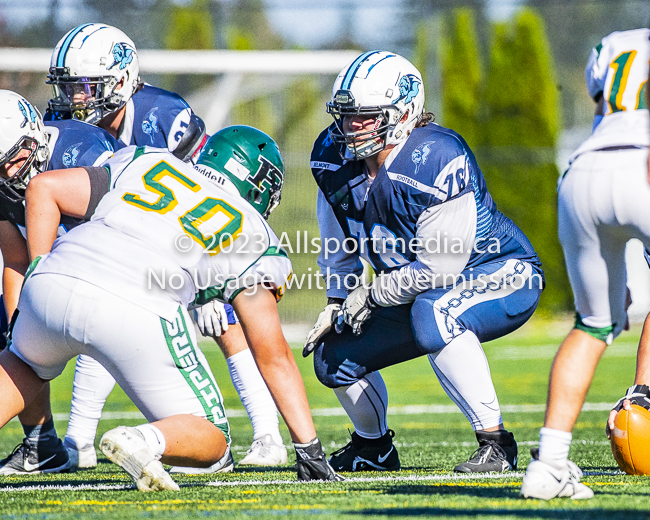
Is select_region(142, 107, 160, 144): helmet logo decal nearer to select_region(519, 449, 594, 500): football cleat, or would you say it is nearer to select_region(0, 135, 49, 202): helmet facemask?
select_region(0, 135, 49, 202): helmet facemask

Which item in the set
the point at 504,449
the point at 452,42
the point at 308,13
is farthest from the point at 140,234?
the point at 452,42

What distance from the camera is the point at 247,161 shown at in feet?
10.6

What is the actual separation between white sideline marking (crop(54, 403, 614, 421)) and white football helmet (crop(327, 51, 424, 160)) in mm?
2803

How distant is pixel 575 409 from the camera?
2.73m

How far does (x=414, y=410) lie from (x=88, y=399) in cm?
275

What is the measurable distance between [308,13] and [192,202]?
12.3 m

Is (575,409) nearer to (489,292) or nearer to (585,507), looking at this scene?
(585,507)

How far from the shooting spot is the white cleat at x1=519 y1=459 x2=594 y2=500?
267cm

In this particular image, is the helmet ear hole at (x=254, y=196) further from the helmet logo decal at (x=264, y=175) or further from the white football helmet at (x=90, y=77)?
the white football helmet at (x=90, y=77)

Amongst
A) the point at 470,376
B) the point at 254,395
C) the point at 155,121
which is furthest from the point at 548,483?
the point at 155,121

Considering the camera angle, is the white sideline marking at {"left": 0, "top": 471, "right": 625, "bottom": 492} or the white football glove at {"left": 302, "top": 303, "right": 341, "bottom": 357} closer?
the white sideline marking at {"left": 0, "top": 471, "right": 625, "bottom": 492}

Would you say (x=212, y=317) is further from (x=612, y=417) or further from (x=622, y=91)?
(x=622, y=91)

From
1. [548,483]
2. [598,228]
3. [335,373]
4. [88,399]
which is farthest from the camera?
[88,399]

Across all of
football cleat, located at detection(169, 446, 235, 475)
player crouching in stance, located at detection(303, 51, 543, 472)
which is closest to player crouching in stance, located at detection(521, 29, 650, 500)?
player crouching in stance, located at detection(303, 51, 543, 472)
